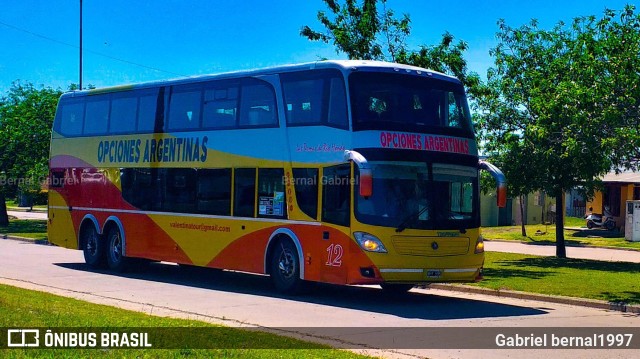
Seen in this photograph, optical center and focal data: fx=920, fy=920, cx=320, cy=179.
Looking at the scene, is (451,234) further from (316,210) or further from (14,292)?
(14,292)

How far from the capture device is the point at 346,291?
18766 mm

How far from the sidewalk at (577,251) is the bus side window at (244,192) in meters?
17.6

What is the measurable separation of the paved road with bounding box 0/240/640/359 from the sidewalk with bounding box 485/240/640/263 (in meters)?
16.0

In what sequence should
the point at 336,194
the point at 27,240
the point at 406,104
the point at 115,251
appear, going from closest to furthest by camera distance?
the point at 336,194
the point at 406,104
the point at 115,251
the point at 27,240

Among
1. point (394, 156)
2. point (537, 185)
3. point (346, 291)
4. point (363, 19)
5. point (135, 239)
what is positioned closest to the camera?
point (394, 156)

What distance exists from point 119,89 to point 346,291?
8003 mm

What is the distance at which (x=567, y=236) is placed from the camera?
1863 inches

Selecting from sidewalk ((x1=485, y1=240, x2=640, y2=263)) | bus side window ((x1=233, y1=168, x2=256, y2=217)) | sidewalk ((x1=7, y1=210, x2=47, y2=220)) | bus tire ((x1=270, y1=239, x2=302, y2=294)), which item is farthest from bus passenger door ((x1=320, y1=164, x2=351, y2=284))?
sidewalk ((x1=7, y1=210, x2=47, y2=220))

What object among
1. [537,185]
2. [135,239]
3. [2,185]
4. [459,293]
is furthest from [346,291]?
[2,185]

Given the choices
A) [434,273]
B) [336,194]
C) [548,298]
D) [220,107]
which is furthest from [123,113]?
[548,298]

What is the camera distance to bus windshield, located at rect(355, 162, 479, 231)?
51.8 feet

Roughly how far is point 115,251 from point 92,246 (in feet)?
3.44

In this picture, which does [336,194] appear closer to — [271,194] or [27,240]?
[271,194]

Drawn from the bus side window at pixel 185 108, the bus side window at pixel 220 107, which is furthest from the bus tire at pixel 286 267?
the bus side window at pixel 185 108
